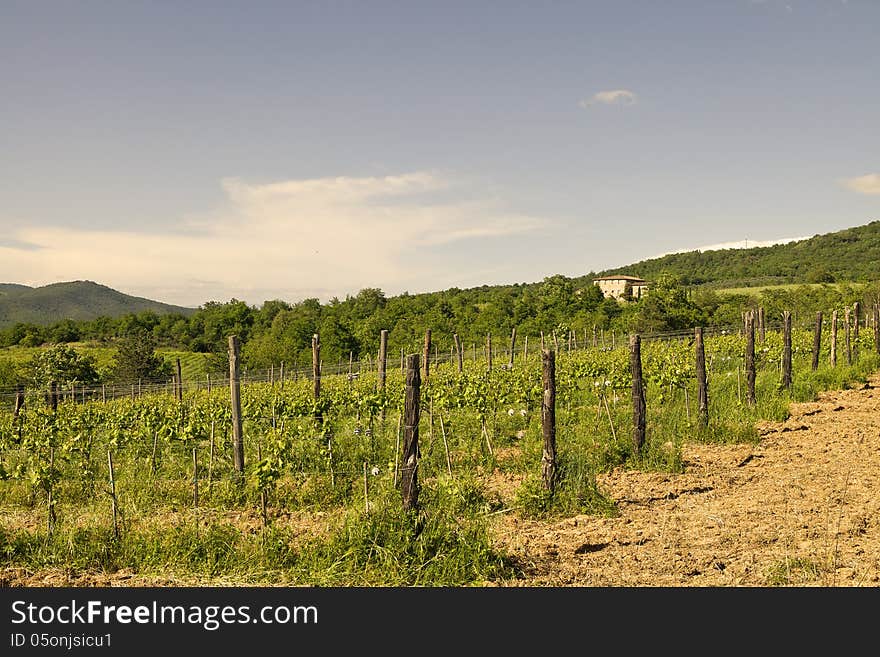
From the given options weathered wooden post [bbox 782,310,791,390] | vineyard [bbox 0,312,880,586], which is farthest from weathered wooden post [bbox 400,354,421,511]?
weathered wooden post [bbox 782,310,791,390]

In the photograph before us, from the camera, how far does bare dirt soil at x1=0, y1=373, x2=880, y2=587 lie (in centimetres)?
548

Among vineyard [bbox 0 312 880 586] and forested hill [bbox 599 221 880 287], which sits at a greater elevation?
forested hill [bbox 599 221 880 287]

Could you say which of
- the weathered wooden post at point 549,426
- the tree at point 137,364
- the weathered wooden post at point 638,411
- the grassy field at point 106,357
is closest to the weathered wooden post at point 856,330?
the weathered wooden post at point 638,411

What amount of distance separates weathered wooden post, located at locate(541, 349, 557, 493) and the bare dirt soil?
796 millimetres

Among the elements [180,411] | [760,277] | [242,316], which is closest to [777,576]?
[180,411]

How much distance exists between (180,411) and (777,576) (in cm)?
1377

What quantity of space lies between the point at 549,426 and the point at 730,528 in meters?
2.51

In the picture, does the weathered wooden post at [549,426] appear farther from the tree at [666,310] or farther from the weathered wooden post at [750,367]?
the tree at [666,310]

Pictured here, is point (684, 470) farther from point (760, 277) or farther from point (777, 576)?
point (760, 277)

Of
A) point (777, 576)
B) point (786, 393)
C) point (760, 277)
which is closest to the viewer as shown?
point (777, 576)

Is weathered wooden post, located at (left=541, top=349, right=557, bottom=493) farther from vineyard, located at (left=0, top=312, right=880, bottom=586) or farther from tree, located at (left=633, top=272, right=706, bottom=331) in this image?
tree, located at (left=633, top=272, right=706, bottom=331)

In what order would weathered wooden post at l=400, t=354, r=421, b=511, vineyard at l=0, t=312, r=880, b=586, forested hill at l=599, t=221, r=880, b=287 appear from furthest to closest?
forested hill at l=599, t=221, r=880, b=287, weathered wooden post at l=400, t=354, r=421, b=511, vineyard at l=0, t=312, r=880, b=586

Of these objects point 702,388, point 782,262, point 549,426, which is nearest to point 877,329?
point 702,388

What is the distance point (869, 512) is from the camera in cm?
702
